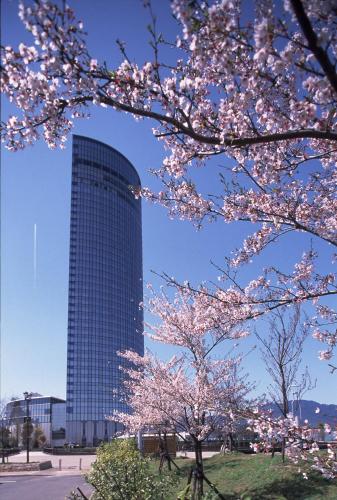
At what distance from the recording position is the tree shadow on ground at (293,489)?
35.1ft

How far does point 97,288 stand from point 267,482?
13331cm

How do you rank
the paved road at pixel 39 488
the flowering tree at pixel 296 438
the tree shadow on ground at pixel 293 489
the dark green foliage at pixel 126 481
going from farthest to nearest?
1. the paved road at pixel 39 488
2. the tree shadow on ground at pixel 293 489
3. the dark green foliage at pixel 126 481
4. the flowering tree at pixel 296 438

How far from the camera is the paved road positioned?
17.7m

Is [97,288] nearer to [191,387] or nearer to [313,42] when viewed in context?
[191,387]

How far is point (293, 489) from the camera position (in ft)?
37.1

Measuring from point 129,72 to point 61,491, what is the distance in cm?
1855

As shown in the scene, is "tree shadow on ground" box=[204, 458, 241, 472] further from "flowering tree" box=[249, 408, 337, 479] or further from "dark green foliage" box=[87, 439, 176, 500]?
"flowering tree" box=[249, 408, 337, 479]

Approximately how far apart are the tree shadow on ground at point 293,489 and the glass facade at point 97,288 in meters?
126

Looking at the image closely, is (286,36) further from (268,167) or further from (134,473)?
(134,473)

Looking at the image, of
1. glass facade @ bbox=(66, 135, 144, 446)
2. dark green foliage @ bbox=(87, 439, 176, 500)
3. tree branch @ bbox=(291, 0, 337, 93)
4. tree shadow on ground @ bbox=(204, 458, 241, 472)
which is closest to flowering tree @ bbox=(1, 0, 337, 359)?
tree branch @ bbox=(291, 0, 337, 93)

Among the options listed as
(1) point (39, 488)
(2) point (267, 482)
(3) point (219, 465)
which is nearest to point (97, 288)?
(1) point (39, 488)

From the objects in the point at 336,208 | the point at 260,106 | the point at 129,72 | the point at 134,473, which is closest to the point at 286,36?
the point at 260,106

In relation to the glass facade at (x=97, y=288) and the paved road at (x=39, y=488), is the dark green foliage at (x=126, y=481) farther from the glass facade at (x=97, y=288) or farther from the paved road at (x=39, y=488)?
the glass facade at (x=97, y=288)

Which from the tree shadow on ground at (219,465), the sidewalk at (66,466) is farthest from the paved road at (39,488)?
the tree shadow on ground at (219,465)
